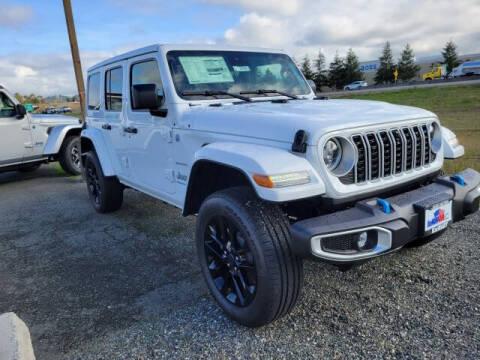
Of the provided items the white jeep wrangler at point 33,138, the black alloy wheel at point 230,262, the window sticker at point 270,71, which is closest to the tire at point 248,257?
the black alloy wheel at point 230,262

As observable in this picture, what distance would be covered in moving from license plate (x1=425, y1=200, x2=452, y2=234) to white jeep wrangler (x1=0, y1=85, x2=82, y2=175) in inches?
300

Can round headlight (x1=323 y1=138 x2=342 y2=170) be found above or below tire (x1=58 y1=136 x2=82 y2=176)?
above

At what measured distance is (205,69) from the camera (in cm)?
370

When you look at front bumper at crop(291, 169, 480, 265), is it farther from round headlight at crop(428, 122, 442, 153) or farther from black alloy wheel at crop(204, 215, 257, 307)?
round headlight at crop(428, 122, 442, 153)

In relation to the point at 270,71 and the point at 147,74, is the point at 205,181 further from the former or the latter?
the point at 270,71

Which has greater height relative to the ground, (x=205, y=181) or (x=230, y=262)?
(x=205, y=181)

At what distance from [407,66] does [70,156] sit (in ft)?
198

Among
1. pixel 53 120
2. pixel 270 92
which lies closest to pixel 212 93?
pixel 270 92

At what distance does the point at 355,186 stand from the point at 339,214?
0.90 feet

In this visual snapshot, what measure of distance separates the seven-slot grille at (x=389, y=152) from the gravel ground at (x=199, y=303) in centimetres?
97

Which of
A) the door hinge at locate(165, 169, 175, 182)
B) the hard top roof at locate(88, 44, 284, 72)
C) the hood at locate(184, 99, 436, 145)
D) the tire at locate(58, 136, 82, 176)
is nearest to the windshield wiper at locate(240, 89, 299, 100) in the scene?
the hood at locate(184, 99, 436, 145)

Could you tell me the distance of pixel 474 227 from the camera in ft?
13.7

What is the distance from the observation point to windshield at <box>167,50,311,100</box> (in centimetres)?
358

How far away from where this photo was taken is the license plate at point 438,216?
2.45 meters
